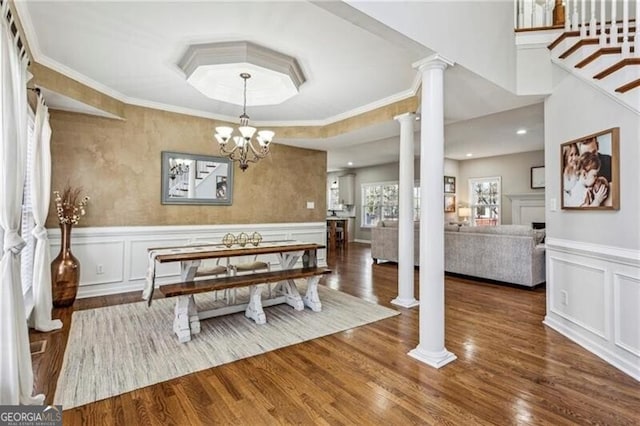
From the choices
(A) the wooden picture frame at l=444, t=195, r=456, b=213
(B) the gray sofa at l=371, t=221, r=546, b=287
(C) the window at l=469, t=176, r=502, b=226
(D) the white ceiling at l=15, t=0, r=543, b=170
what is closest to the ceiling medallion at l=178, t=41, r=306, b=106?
(D) the white ceiling at l=15, t=0, r=543, b=170

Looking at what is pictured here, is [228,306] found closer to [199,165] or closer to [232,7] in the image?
[199,165]

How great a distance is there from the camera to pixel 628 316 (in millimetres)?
2350

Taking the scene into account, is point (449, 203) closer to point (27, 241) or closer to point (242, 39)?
point (242, 39)

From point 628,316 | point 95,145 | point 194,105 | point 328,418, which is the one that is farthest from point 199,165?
point 628,316

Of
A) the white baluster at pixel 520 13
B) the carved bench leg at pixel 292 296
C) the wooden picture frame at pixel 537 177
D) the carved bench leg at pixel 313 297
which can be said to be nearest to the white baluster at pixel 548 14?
the white baluster at pixel 520 13

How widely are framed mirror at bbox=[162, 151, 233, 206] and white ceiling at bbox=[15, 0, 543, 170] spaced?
2.44 ft

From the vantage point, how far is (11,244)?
185 centimetres

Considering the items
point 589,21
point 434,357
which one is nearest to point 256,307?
point 434,357

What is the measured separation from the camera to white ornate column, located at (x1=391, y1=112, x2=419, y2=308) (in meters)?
3.96

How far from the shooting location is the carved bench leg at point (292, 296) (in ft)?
12.1

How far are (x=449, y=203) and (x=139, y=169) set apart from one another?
26.9 ft

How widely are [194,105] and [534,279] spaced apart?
557cm

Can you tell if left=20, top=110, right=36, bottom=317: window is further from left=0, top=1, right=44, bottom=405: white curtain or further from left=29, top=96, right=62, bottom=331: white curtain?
left=0, top=1, right=44, bottom=405: white curtain

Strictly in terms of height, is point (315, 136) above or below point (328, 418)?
above
